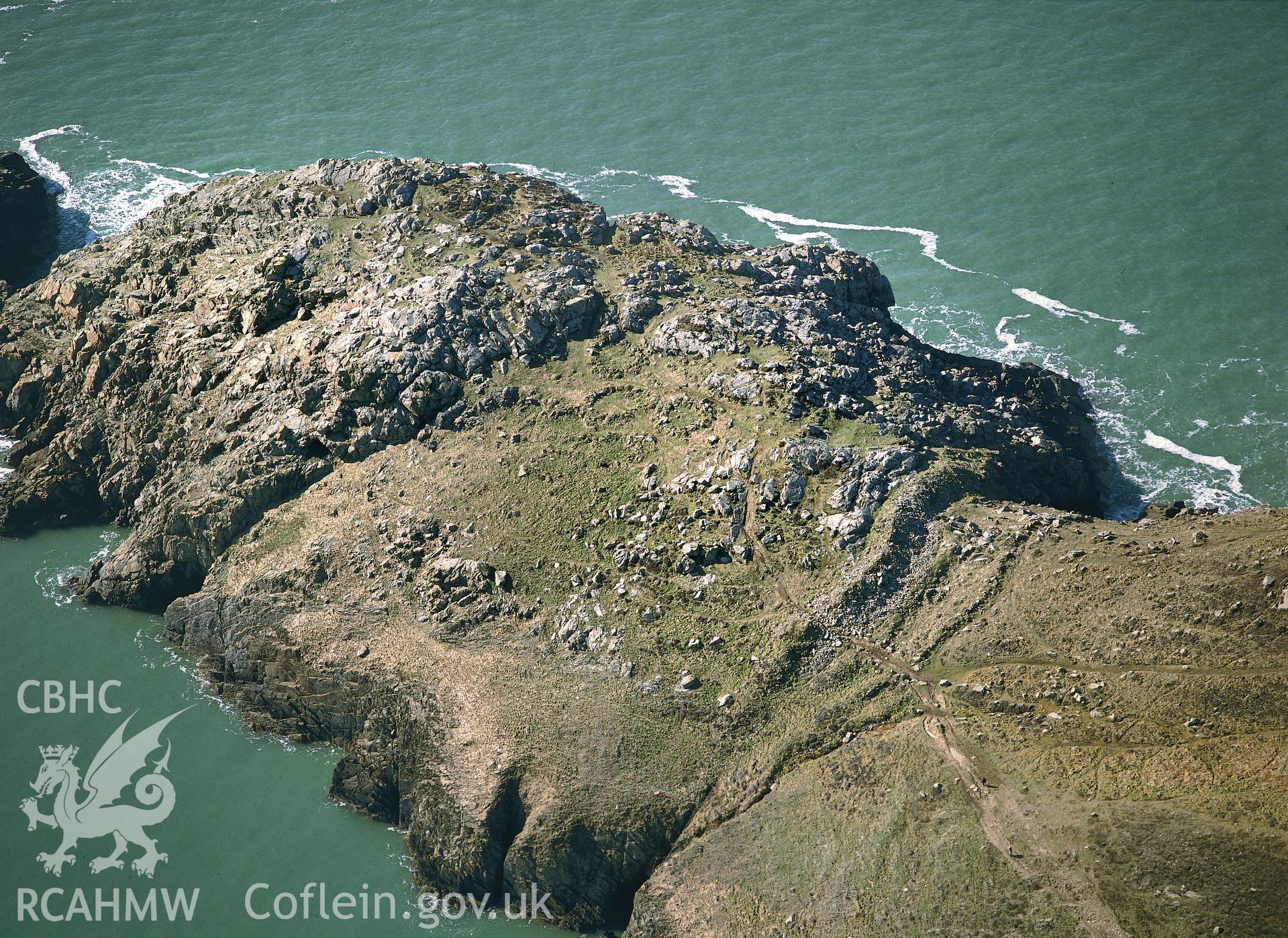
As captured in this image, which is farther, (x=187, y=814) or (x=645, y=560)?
(x=645, y=560)

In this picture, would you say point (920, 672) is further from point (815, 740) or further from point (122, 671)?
point (122, 671)

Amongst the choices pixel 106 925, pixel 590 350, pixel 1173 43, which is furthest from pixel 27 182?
pixel 1173 43

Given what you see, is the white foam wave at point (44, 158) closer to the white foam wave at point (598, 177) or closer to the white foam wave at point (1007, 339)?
the white foam wave at point (598, 177)

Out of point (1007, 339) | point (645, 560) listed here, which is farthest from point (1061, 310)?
point (645, 560)

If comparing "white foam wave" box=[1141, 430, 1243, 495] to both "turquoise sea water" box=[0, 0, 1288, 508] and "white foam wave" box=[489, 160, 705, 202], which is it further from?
"white foam wave" box=[489, 160, 705, 202]

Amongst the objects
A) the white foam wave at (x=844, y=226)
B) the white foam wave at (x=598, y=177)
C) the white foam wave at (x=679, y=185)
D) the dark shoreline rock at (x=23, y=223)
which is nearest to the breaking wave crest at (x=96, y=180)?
the dark shoreline rock at (x=23, y=223)

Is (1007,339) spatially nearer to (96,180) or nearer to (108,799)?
(108,799)
